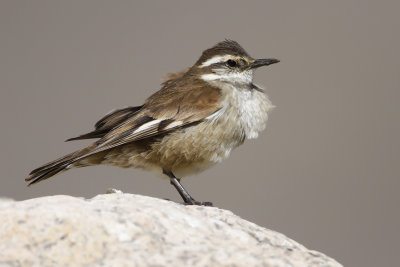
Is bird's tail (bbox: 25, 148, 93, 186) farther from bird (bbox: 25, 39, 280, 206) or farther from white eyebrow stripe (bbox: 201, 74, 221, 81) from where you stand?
white eyebrow stripe (bbox: 201, 74, 221, 81)

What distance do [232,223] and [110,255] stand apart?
106 cm

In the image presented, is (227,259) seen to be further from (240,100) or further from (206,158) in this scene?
(240,100)

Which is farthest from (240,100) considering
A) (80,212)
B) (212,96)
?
(80,212)

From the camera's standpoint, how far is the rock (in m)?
3.34

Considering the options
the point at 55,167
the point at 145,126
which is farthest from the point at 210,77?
the point at 55,167

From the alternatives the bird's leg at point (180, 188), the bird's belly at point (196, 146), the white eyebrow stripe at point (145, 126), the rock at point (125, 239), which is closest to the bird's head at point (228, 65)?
the bird's belly at point (196, 146)

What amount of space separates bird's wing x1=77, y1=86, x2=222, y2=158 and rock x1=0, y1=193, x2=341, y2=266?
1.97 metres

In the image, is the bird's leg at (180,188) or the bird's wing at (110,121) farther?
the bird's wing at (110,121)

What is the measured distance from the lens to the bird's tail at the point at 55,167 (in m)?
6.08

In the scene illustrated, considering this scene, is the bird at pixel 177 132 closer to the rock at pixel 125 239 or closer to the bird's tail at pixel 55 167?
the bird's tail at pixel 55 167

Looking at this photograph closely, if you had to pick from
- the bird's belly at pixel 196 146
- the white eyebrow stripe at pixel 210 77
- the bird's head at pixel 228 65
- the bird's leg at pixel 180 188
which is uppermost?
the bird's head at pixel 228 65

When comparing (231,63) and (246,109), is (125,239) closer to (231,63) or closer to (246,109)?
(246,109)

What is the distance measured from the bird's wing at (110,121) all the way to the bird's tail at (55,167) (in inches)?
17.8

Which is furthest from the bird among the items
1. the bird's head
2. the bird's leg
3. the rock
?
the rock
